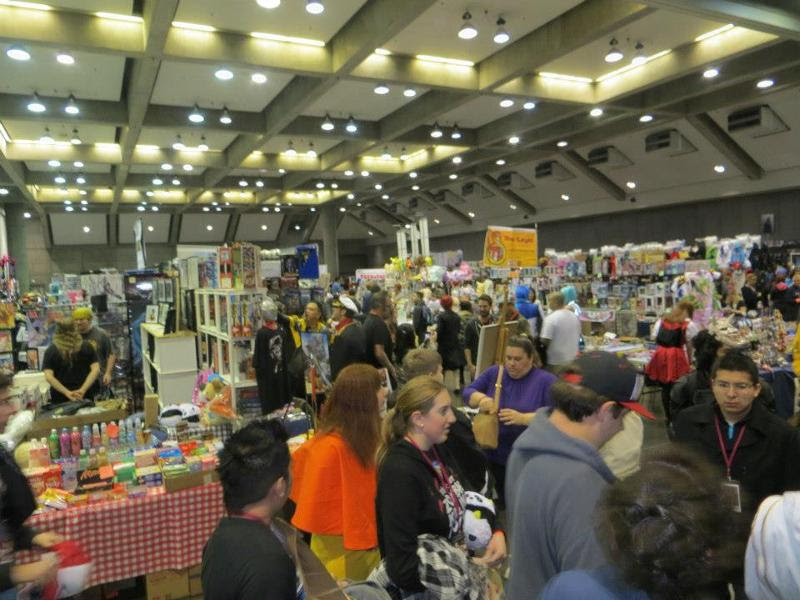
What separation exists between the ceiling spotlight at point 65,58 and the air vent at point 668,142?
12.2m

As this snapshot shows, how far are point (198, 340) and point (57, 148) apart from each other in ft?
29.0

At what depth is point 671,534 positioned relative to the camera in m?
0.99

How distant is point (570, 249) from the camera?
21.5 metres

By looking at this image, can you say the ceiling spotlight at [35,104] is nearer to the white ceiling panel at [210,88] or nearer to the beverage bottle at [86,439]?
the white ceiling panel at [210,88]

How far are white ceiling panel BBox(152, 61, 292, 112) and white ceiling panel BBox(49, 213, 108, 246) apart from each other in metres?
15.2

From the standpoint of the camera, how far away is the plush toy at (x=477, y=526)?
2.11m

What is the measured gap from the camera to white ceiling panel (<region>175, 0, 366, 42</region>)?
6641 millimetres

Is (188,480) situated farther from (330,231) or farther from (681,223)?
(330,231)

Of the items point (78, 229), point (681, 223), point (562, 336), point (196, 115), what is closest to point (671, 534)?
point (562, 336)

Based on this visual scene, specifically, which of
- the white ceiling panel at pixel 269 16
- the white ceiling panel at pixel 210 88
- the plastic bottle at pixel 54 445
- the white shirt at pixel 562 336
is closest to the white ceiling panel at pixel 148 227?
the white ceiling panel at pixel 210 88

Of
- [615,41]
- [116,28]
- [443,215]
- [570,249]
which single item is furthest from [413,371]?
[443,215]

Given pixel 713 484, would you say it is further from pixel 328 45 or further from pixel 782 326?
pixel 328 45

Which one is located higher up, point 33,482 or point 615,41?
point 615,41

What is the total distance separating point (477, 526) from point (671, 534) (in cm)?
120
